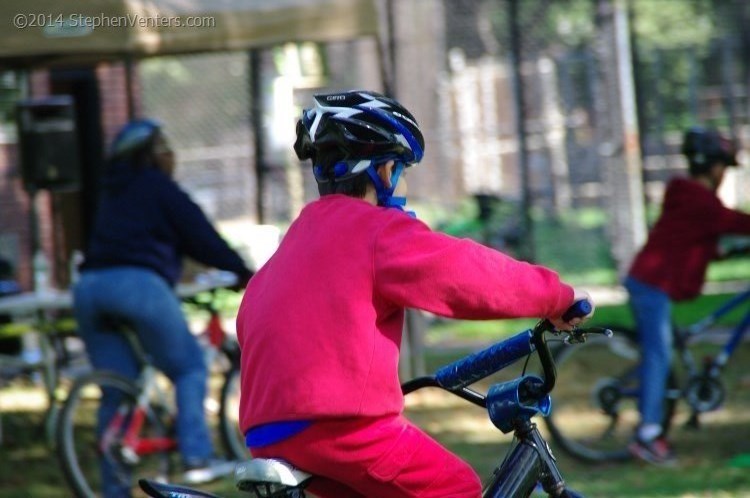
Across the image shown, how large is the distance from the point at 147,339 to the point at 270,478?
408 centimetres

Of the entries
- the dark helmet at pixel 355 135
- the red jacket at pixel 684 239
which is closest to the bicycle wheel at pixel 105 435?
the red jacket at pixel 684 239

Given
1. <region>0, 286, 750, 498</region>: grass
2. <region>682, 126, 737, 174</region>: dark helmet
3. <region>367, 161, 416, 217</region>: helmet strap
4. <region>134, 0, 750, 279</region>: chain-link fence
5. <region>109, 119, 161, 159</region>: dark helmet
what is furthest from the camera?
<region>134, 0, 750, 279</region>: chain-link fence

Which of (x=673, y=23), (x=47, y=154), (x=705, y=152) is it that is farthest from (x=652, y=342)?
(x=673, y=23)

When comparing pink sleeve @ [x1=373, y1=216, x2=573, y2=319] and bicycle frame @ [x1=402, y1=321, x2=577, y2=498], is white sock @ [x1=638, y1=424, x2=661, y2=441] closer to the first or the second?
bicycle frame @ [x1=402, y1=321, x2=577, y2=498]

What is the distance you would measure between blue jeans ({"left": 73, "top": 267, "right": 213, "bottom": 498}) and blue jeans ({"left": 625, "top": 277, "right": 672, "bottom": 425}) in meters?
2.52

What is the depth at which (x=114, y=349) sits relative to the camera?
7523 mm

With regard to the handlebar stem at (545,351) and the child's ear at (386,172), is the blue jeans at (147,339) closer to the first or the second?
the child's ear at (386,172)

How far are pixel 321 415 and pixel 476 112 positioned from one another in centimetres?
1376

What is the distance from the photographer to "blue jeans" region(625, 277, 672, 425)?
812 centimetres

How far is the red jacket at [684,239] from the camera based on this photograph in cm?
796

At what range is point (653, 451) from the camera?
8258mm

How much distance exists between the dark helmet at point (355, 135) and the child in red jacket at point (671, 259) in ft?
15.1

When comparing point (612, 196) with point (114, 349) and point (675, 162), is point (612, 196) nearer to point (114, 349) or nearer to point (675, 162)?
point (675, 162)

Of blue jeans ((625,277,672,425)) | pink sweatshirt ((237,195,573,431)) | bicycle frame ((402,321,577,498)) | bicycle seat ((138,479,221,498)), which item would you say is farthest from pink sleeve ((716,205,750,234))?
bicycle seat ((138,479,221,498))
